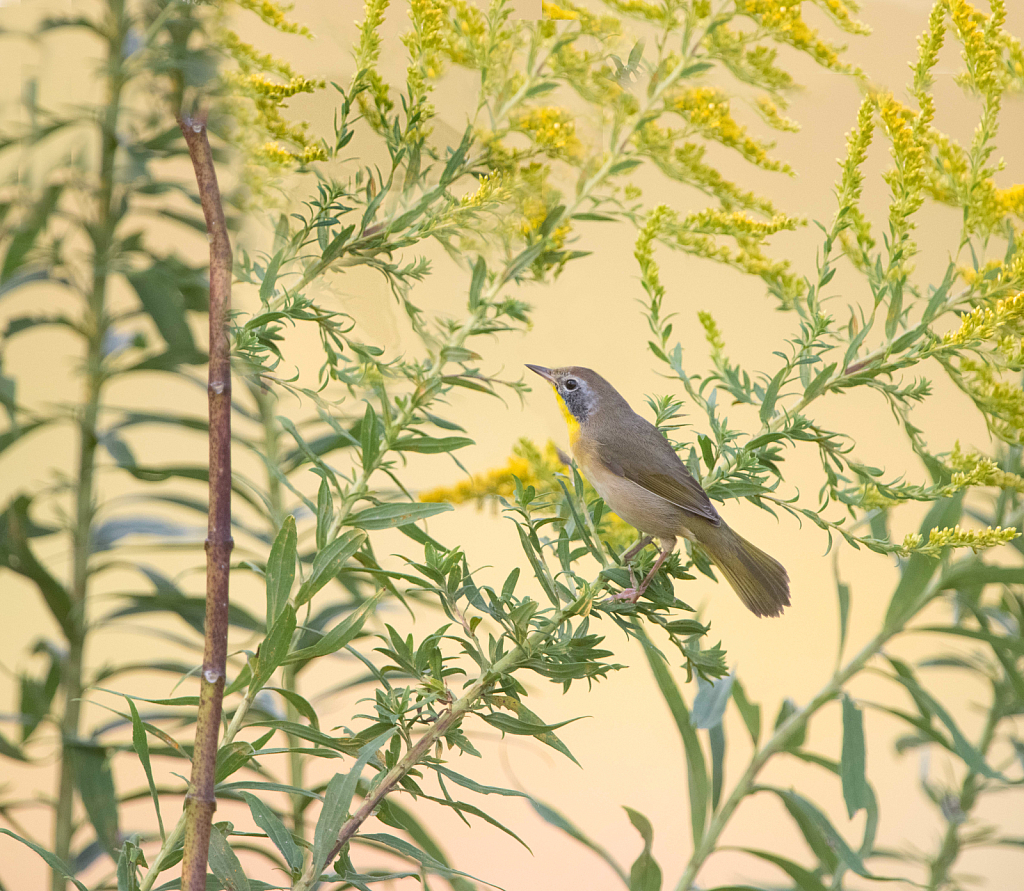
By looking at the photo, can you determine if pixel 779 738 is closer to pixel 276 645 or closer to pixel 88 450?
pixel 276 645

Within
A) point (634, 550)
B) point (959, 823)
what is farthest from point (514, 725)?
point (959, 823)

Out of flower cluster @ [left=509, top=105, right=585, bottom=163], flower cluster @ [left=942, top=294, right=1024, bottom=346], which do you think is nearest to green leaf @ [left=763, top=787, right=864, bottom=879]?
flower cluster @ [left=942, top=294, right=1024, bottom=346]

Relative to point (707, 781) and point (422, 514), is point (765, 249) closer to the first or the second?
point (422, 514)

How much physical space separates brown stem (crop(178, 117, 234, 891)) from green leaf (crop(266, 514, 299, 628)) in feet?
0.07

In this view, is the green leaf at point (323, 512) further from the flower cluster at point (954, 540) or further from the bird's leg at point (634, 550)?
the flower cluster at point (954, 540)

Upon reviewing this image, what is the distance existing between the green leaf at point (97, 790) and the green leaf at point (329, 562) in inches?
15.2

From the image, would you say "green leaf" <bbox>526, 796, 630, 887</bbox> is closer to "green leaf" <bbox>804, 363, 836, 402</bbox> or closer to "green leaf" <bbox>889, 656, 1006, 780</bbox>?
"green leaf" <bbox>889, 656, 1006, 780</bbox>

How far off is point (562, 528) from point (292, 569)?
138 mm

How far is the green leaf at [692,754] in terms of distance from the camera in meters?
0.67

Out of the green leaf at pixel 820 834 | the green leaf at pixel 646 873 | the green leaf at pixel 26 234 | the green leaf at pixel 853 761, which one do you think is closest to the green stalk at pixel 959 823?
the green leaf at pixel 820 834

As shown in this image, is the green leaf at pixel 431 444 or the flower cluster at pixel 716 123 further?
the flower cluster at pixel 716 123

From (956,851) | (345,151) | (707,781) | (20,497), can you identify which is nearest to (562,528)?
(345,151)

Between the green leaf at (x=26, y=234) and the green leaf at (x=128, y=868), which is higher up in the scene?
the green leaf at (x=26, y=234)

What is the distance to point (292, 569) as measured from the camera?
1.22 feet
